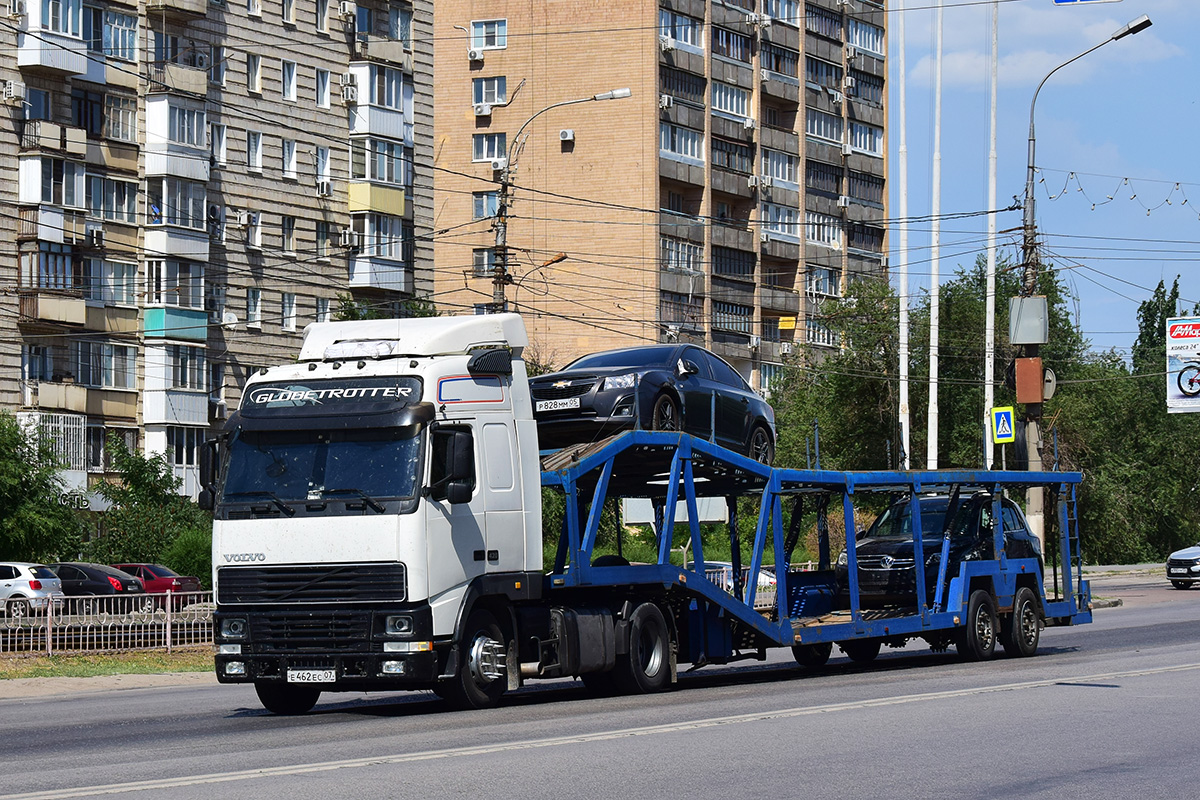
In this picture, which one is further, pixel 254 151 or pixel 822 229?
pixel 822 229

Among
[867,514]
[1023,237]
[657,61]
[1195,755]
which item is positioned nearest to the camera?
[1195,755]

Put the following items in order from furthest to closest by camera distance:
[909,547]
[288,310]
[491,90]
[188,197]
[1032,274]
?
[491,90]
[288,310]
[188,197]
[1032,274]
[909,547]

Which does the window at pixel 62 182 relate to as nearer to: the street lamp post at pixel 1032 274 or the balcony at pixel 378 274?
the balcony at pixel 378 274

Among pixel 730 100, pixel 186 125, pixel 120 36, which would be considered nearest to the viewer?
pixel 120 36

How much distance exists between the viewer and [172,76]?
54156 millimetres

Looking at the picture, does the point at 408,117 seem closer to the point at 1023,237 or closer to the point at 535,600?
the point at 1023,237

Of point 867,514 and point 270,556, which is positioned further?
point 867,514

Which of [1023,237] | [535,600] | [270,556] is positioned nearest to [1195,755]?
[535,600]

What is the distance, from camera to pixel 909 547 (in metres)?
21.7

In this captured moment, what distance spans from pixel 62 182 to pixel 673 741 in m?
42.2

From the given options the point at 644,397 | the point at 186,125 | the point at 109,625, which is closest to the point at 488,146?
the point at 186,125

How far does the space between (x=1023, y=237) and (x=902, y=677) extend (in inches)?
732

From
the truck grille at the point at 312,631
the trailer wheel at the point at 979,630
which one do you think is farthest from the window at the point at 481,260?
the truck grille at the point at 312,631

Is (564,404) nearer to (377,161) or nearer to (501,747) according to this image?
(501,747)
